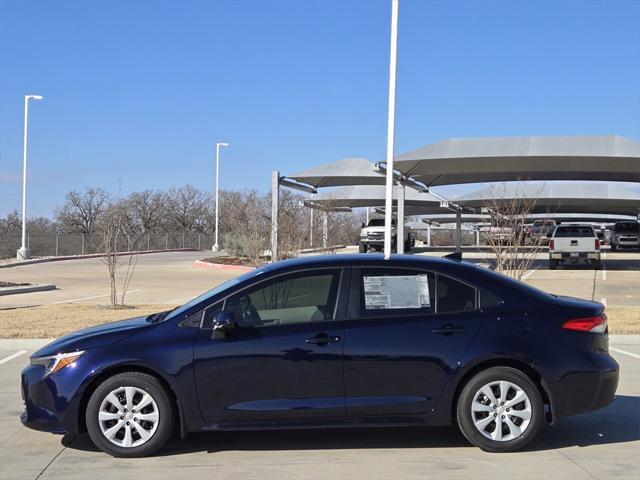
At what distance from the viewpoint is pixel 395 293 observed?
542 cm

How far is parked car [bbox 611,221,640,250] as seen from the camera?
153 feet

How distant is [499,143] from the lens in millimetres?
22672

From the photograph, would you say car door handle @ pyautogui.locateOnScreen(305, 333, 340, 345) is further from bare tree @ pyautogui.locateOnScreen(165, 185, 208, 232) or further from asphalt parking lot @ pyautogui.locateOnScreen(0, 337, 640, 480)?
bare tree @ pyautogui.locateOnScreen(165, 185, 208, 232)

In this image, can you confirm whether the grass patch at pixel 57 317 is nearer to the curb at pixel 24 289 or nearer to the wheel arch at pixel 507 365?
the curb at pixel 24 289

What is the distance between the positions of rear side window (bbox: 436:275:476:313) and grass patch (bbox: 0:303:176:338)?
733 cm

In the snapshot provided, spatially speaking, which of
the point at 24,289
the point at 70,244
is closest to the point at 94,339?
the point at 24,289

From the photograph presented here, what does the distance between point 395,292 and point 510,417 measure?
1.32 meters

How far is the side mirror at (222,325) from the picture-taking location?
5.07 meters

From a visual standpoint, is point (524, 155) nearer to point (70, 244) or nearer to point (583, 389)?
point (583, 389)

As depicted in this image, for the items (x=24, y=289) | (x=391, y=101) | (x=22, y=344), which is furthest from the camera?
(x=24, y=289)

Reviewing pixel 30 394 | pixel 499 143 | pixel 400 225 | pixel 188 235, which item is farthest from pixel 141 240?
pixel 30 394

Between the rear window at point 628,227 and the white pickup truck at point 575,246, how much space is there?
67.7 ft

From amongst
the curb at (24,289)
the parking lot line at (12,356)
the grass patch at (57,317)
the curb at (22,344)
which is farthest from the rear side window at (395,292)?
the curb at (24,289)

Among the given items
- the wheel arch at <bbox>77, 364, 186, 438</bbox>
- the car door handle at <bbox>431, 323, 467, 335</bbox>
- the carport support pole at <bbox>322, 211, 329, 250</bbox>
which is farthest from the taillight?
the carport support pole at <bbox>322, 211, 329, 250</bbox>
